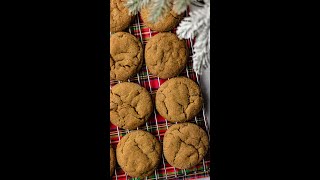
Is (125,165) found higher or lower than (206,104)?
Answer: lower

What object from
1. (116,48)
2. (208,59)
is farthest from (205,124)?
(208,59)

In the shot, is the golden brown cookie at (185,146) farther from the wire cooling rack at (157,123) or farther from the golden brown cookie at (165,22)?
the golden brown cookie at (165,22)

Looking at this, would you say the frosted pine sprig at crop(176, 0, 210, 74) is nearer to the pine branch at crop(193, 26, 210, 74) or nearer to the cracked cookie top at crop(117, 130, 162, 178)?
the pine branch at crop(193, 26, 210, 74)

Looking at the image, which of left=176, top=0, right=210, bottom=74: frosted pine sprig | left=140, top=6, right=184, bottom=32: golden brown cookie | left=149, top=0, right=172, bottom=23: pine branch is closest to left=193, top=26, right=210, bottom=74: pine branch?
left=176, top=0, right=210, bottom=74: frosted pine sprig

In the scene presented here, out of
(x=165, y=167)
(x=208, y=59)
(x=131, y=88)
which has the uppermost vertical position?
(x=208, y=59)

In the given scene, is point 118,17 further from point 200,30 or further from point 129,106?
point 200,30

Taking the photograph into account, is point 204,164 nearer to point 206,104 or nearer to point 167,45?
point 206,104
